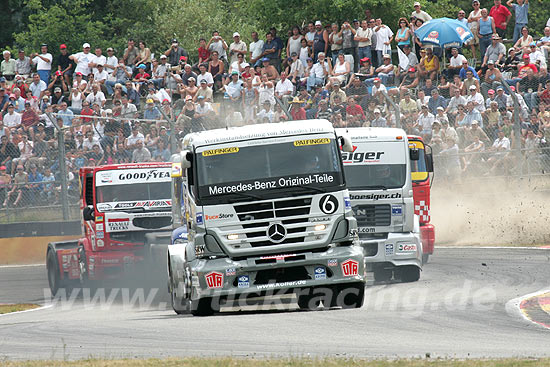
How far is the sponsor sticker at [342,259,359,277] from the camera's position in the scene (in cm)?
1171

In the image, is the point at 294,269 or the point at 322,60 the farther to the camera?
the point at 322,60

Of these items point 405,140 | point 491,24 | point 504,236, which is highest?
point 491,24

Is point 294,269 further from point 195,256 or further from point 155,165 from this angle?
point 155,165

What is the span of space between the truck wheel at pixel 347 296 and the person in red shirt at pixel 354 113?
1004 cm

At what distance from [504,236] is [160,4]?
3170cm

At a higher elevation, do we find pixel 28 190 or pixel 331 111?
pixel 331 111

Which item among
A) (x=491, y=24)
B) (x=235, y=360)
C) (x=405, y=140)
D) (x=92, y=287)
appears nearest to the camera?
(x=235, y=360)

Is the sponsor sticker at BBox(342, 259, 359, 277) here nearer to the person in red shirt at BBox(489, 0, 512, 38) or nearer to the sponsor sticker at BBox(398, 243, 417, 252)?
the sponsor sticker at BBox(398, 243, 417, 252)

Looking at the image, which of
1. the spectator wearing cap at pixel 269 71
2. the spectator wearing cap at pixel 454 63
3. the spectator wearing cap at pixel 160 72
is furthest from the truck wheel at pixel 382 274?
the spectator wearing cap at pixel 160 72

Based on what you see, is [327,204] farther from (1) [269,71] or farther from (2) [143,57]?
(2) [143,57]

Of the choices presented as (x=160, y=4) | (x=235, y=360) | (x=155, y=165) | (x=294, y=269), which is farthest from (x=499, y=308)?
(x=160, y=4)

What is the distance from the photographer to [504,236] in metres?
21.4

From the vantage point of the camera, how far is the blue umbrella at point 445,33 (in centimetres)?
2388

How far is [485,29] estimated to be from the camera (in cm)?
2475
